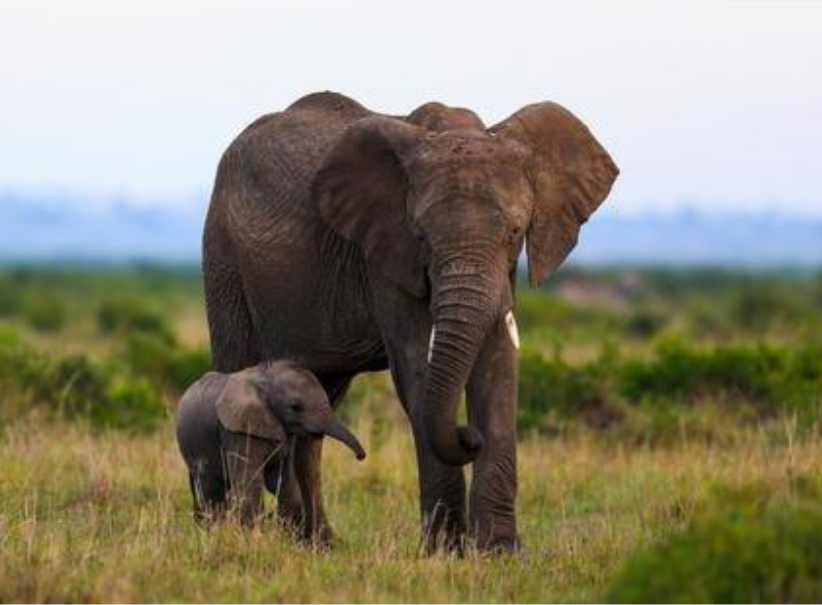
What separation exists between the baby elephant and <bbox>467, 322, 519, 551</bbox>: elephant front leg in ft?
2.23

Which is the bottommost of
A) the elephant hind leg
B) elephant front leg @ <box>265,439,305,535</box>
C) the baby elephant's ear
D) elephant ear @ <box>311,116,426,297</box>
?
elephant front leg @ <box>265,439,305,535</box>

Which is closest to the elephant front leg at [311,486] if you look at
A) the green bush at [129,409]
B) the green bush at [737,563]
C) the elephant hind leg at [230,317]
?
the elephant hind leg at [230,317]

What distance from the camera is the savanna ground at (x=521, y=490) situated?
8.46 meters

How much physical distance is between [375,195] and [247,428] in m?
1.37

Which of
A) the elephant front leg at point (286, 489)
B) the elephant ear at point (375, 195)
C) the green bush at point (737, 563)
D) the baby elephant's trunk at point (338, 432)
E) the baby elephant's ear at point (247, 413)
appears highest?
the elephant ear at point (375, 195)

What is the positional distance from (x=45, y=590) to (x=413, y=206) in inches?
105

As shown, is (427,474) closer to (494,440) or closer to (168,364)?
(494,440)

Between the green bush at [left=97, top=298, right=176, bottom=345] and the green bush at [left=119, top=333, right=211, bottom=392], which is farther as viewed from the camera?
the green bush at [left=97, top=298, right=176, bottom=345]

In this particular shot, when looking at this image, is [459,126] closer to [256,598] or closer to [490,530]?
[490,530]

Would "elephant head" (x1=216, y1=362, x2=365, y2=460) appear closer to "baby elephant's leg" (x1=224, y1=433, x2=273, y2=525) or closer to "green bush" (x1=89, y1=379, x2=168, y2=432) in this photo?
"baby elephant's leg" (x1=224, y1=433, x2=273, y2=525)

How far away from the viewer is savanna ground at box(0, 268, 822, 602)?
8.46 metres

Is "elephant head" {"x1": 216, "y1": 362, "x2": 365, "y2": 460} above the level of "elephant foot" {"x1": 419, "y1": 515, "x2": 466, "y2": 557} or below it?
above

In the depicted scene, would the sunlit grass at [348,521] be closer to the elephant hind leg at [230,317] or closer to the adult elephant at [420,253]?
the adult elephant at [420,253]

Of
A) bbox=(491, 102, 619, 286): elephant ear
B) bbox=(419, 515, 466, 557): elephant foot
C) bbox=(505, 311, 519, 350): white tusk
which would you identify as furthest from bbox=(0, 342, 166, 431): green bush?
bbox=(505, 311, 519, 350): white tusk
